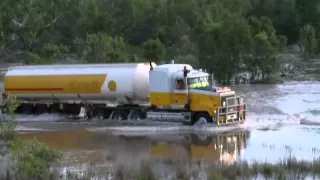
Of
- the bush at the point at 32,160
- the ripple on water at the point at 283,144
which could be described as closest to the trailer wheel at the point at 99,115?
the ripple on water at the point at 283,144

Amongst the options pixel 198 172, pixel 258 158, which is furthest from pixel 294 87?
pixel 198 172

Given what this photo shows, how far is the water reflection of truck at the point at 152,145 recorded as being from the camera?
1048 inches

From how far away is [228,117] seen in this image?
3372 centimetres

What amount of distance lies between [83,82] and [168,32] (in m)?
58.5

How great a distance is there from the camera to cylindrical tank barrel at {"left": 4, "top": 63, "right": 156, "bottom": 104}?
36.4m

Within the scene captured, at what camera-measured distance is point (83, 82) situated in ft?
123

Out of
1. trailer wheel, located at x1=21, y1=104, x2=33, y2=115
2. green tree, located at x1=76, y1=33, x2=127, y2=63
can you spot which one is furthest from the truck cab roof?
green tree, located at x1=76, y1=33, x2=127, y2=63

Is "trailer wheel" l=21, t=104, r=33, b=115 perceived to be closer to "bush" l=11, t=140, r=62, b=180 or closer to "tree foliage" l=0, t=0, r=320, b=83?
"tree foliage" l=0, t=0, r=320, b=83

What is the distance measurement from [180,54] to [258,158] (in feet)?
168

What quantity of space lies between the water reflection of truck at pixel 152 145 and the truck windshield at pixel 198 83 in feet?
9.53

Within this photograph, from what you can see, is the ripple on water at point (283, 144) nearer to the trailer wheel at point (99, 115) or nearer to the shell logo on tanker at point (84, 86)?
the trailer wheel at point (99, 115)

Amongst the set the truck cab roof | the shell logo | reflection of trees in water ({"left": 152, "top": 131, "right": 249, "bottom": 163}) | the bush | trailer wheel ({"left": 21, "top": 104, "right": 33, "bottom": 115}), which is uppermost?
the truck cab roof

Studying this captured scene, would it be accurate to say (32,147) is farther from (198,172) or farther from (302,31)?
(302,31)

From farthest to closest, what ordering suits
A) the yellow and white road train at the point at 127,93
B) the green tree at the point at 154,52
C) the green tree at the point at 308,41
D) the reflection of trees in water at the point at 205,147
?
the green tree at the point at 308,41 → the green tree at the point at 154,52 → the yellow and white road train at the point at 127,93 → the reflection of trees in water at the point at 205,147
